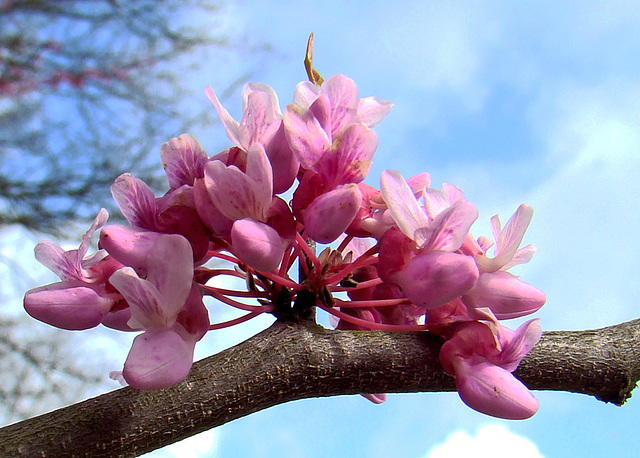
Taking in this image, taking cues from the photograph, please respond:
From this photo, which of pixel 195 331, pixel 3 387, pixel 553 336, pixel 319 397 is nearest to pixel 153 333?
pixel 195 331

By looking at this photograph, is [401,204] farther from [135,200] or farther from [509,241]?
[135,200]

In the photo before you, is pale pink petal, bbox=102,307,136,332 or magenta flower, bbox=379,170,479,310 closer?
magenta flower, bbox=379,170,479,310

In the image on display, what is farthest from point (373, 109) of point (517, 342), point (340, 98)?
point (517, 342)

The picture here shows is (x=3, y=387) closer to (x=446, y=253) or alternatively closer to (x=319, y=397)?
(x=319, y=397)

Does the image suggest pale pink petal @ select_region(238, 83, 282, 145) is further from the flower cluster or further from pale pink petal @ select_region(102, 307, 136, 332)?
pale pink petal @ select_region(102, 307, 136, 332)

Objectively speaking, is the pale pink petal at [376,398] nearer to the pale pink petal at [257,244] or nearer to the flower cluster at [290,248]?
the flower cluster at [290,248]

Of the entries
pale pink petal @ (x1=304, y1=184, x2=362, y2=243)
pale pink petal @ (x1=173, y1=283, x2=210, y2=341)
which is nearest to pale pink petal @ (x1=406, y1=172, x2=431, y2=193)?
pale pink petal @ (x1=304, y1=184, x2=362, y2=243)

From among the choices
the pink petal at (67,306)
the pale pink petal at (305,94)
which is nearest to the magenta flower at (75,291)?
the pink petal at (67,306)
